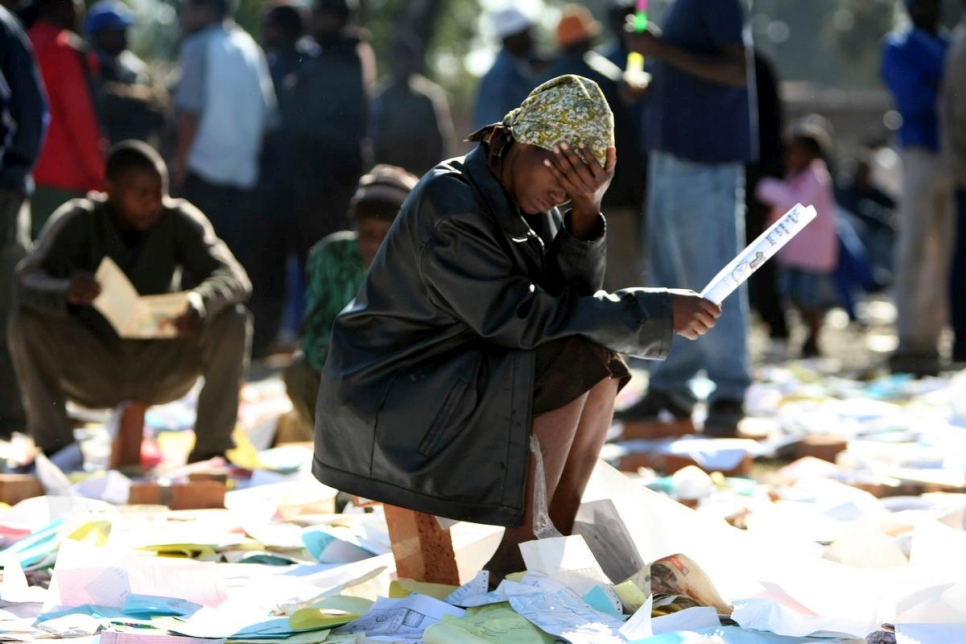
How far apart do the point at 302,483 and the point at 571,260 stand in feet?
5.80

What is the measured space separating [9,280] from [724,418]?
3.11 meters

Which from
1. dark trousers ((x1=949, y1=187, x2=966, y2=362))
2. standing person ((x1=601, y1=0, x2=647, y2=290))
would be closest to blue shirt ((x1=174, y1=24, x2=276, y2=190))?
standing person ((x1=601, y1=0, x2=647, y2=290))

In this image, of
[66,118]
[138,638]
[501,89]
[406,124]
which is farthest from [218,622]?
[406,124]

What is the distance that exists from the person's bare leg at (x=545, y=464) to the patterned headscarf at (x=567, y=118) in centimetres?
63

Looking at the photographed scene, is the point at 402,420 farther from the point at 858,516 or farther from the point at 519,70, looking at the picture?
the point at 519,70

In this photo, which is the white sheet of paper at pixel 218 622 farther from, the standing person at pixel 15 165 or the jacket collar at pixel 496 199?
the standing person at pixel 15 165

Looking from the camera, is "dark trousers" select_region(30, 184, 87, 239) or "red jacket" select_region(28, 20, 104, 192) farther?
"dark trousers" select_region(30, 184, 87, 239)

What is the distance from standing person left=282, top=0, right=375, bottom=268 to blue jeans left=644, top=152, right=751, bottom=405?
3298 mm

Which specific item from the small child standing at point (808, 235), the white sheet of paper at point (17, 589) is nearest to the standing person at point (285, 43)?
the small child standing at point (808, 235)

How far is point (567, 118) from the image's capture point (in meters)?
3.83

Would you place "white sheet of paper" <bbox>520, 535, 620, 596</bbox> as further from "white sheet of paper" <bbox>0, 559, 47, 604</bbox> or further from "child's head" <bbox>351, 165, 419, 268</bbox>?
"child's head" <bbox>351, 165, 419, 268</bbox>

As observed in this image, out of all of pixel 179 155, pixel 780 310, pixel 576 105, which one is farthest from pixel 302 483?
pixel 780 310

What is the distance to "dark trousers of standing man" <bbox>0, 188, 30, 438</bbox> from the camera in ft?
21.7

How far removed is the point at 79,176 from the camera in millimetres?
7992
